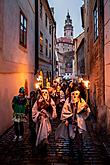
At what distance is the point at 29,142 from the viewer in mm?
9258

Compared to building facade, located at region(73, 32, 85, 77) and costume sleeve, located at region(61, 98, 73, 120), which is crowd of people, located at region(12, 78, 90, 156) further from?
building facade, located at region(73, 32, 85, 77)

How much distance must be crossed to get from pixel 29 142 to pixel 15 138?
2.03ft

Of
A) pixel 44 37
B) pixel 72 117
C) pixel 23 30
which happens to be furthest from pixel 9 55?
pixel 44 37

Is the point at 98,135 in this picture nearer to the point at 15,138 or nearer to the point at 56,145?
the point at 56,145

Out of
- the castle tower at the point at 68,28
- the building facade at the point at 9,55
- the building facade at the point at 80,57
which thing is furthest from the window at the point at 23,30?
the castle tower at the point at 68,28

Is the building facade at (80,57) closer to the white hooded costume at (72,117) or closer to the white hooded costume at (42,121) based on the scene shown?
the white hooded costume at (42,121)

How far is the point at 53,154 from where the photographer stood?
7.79 metres

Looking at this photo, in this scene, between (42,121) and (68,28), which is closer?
(42,121)

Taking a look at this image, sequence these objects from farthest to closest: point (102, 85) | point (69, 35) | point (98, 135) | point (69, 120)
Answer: point (69, 35) < point (102, 85) < point (98, 135) < point (69, 120)

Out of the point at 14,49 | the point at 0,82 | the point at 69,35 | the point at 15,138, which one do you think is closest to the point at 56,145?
the point at 15,138

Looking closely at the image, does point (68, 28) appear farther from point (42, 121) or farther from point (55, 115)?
point (42, 121)

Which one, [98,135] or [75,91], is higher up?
[75,91]

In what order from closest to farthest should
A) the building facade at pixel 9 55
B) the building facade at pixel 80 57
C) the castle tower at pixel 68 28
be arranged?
the building facade at pixel 9 55 → the building facade at pixel 80 57 → the castle tower at pixel 68 28

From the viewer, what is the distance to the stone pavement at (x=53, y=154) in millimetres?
7047
